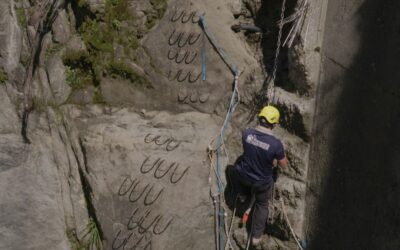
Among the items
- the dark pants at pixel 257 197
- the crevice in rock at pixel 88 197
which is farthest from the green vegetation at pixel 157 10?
the dark pants at pixel 257 197

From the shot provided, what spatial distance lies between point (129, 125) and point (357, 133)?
95.9 inches

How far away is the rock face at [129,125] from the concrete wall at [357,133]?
1.01 ft

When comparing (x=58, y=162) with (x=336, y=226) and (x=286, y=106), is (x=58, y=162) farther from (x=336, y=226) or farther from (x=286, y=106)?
(x=336, y=226)

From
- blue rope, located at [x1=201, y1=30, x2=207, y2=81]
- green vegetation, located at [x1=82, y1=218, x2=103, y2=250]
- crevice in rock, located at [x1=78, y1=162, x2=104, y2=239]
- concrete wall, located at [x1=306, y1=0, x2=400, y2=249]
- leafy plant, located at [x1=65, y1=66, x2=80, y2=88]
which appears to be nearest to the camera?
concrete wall, located at [x1=306, y1=0, x2=400, y2=249]

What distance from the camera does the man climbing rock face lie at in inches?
199

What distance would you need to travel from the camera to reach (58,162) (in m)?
5.93

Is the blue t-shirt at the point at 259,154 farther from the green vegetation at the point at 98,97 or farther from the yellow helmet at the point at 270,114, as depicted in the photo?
the green vegetation at the point at 98,97

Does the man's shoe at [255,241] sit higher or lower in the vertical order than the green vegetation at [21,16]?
lower

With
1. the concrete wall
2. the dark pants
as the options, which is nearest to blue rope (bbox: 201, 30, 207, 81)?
the dark pants

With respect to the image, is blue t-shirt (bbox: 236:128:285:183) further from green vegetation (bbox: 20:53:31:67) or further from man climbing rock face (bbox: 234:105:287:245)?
green vegetation (bbox: 20:53:31:67)

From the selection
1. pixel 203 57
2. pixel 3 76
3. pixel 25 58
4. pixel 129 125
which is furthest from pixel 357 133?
pixel 3 76

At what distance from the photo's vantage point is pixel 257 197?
5.39 m

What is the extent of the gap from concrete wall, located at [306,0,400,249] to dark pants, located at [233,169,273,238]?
1.52ft

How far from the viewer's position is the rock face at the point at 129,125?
5.38 m
